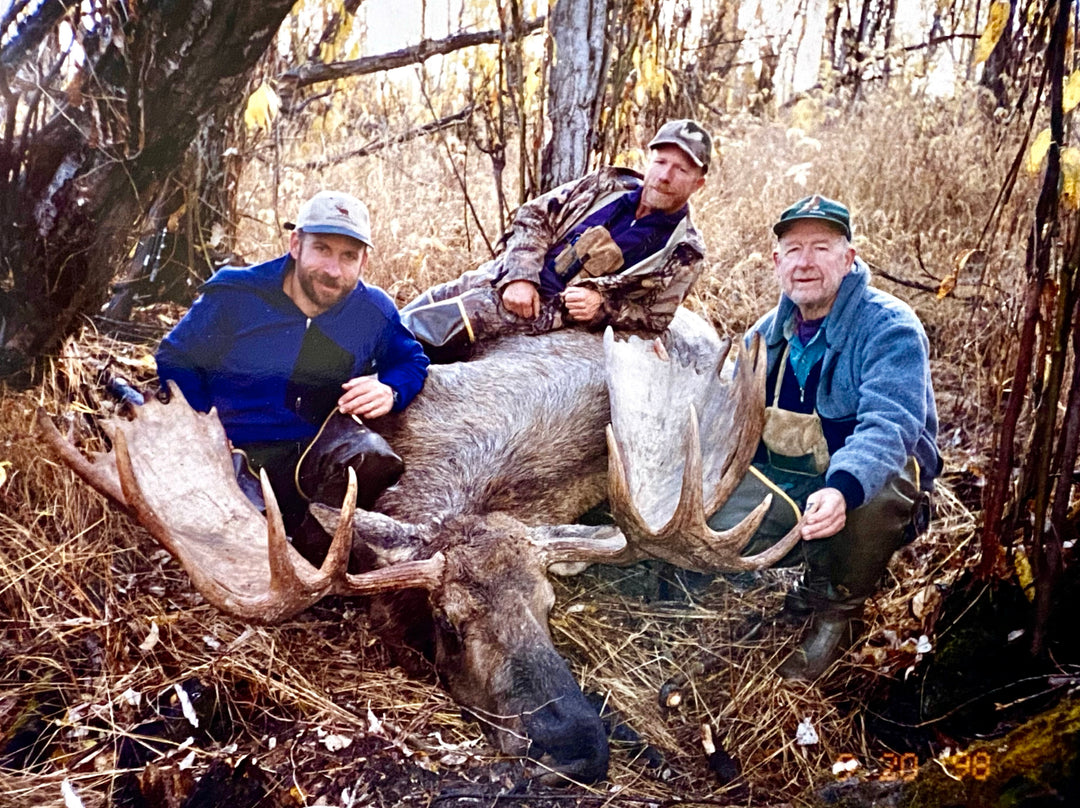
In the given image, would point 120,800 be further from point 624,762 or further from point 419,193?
point 419,193

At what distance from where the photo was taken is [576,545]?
105 inches

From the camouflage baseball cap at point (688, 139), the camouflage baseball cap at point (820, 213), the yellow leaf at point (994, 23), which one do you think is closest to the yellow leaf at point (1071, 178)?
the yellow leaf at point (994, 23)

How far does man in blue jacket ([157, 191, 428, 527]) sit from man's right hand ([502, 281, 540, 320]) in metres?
0.94

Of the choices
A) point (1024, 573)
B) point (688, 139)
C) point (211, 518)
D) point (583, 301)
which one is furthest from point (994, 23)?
point (211, 518)

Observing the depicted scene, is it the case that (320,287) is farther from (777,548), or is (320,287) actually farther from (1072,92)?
(1072,92)

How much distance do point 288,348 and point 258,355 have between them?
0.09m

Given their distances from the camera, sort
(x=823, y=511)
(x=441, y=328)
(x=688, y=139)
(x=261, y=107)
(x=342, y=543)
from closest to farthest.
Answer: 1. (x=342, y=543)
2. (x=823, y=511)
3. (x=261, y=107)
4. (x=688, y=139)
5. (x=441, y=328)

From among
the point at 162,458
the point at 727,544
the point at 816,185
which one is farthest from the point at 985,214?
the point at 162,458

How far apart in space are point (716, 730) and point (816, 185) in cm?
245

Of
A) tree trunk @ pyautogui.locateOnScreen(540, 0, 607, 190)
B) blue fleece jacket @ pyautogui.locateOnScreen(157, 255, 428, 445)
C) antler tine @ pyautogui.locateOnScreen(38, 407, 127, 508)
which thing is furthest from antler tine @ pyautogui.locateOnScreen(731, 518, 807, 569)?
tree trunk @ pyautogui.locateOnScreen(540, 0, 607, 190)

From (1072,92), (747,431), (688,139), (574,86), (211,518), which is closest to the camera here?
(1072,92)

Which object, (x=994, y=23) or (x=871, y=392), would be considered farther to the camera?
(x=871, y=392)

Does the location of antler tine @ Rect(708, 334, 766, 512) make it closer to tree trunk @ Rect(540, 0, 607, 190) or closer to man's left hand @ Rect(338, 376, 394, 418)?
man's left hand @ Rect(338, 376, 394, 418)

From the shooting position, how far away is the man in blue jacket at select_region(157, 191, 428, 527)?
2557 mm
